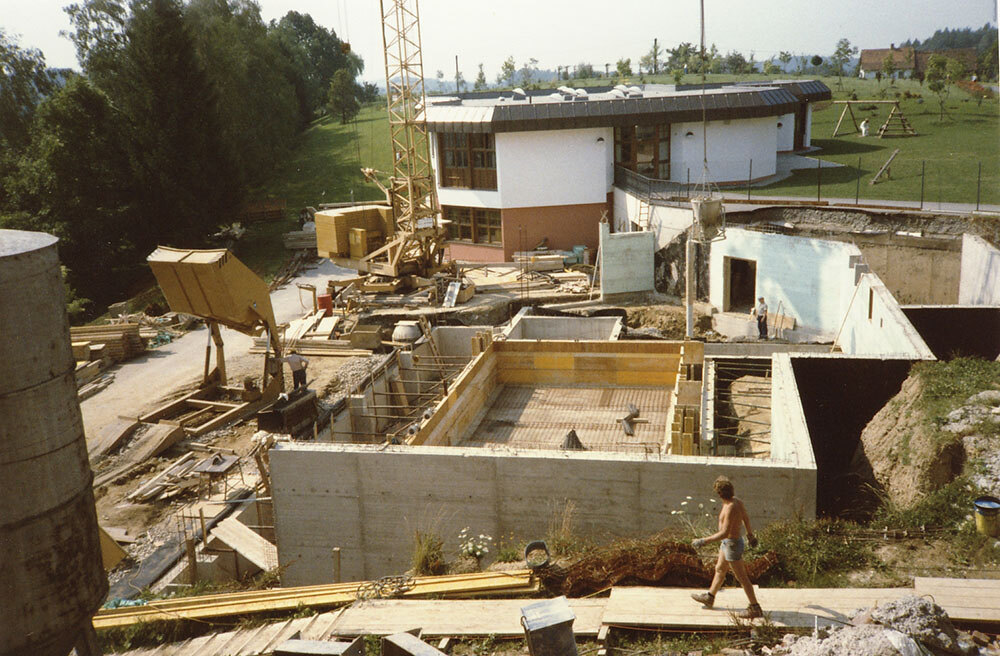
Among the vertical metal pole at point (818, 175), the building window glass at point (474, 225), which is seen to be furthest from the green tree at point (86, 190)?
the vertical metal pole at point (818, 175)

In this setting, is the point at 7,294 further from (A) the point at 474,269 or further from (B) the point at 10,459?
(A) the point at 474,269

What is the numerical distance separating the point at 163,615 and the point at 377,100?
11164 cm

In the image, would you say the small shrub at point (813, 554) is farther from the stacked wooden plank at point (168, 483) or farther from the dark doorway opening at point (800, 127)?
the dark doorway opening at point (800, 127)

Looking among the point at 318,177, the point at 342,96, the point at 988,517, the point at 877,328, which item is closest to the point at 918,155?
the point at 877,328

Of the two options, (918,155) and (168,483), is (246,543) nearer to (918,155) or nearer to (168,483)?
(168,483)

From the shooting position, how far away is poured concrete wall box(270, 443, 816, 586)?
36.4ft

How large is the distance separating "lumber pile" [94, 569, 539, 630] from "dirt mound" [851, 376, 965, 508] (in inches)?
215

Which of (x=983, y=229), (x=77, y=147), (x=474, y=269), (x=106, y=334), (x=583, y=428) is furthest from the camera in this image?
(x=77, y=147)

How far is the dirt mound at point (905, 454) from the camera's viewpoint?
10367mm

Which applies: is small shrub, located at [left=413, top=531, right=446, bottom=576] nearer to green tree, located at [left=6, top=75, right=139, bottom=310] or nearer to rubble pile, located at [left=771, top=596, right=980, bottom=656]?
rubble pile, located at [left=771, top=596, right=980, bottom=656]

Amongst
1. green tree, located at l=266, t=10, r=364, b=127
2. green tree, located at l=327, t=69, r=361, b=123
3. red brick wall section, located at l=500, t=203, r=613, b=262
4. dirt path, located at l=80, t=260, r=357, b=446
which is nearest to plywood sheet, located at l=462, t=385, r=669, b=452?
dirt path, located at l=80, t=260, r=357, b=446

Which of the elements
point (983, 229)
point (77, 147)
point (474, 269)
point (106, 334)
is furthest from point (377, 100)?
point (983, 229)

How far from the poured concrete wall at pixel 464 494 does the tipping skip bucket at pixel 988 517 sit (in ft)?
7.26

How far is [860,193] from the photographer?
30656 millimetres
